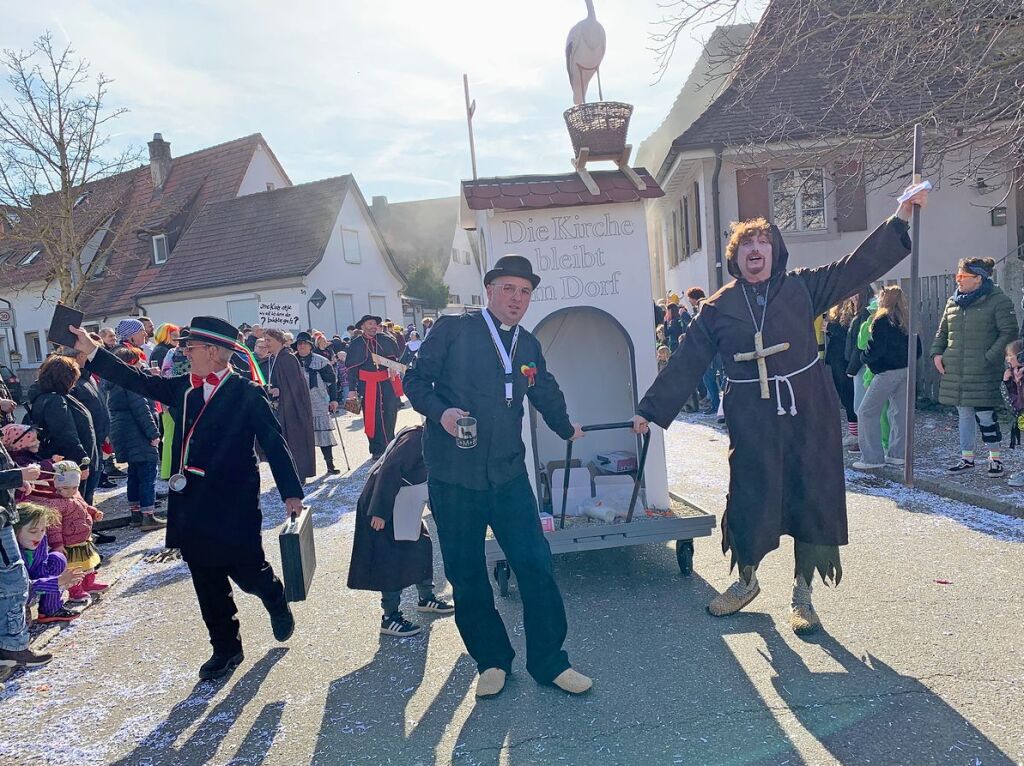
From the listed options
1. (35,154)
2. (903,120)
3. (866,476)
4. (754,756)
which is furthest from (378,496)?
(35,154)

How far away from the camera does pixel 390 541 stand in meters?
4.48

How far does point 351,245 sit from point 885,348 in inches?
876

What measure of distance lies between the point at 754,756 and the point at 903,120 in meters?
10.2

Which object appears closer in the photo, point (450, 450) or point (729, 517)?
point (450, 450)

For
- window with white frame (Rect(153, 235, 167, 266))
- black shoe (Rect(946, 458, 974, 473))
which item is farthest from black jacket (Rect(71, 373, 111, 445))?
window with white frame (Rect(153, 235, 167, 266))

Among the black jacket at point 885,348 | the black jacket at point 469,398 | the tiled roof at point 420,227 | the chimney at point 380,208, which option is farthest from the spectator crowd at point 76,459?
the chimney at point 380,208

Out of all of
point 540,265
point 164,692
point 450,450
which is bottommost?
point 164,692

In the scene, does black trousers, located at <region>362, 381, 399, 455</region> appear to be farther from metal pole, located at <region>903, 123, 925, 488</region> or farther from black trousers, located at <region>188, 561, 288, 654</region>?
metal pole, located at <region>903, 123, 925, 488</region>

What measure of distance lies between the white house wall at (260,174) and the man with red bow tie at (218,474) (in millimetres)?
26527

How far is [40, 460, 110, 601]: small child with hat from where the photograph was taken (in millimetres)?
5246

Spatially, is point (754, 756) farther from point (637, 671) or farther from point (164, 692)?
point (164, 692)

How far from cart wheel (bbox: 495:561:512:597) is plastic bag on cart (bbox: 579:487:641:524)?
0.76 m

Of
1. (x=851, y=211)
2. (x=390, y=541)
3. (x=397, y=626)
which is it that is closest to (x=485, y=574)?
(x=390, y=541)

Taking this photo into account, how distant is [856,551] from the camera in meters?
5.32
